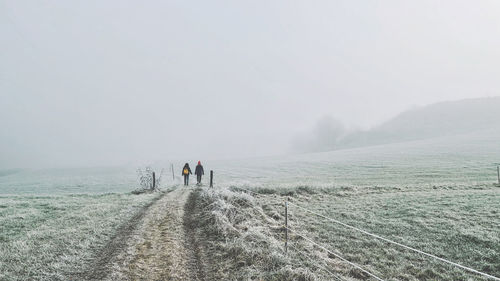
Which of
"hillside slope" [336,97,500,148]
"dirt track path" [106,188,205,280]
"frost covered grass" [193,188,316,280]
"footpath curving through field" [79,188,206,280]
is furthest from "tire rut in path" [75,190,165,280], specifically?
"hillside slope" [336,97,500,148]

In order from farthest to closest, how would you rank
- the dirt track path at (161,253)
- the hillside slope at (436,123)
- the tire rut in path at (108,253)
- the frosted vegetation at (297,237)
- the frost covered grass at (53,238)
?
the hillside slope at (436,123), the frosted vegetation at (297,237), the frost covered grass at (53,238), the tire rut in path at (108,253), the dirt track path at (161,253)

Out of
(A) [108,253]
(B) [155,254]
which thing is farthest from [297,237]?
(A) [108,253]

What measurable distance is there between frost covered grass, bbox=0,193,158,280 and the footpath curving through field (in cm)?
80

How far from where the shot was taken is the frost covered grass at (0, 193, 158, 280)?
26.3ft

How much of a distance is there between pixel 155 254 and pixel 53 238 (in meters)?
5.15

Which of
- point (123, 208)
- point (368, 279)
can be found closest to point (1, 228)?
point (123, 208)

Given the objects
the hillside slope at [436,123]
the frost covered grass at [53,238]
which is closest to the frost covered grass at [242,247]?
the frost covered grass at [53,238]

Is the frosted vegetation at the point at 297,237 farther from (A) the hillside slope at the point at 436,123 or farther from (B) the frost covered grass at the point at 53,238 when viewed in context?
(A) the hillside slope at the point at 436,123

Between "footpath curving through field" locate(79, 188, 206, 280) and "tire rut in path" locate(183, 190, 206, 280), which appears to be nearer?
"footpath curving through field" locate(79, 188, 206, 280)

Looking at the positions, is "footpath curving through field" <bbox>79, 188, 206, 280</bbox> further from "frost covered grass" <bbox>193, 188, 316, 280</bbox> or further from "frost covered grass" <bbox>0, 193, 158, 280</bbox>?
"frost covered grass" <bbox>0, 193, 158, 280</bbox>

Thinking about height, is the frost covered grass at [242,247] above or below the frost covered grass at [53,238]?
below

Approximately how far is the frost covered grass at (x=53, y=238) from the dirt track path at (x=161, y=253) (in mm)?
1326

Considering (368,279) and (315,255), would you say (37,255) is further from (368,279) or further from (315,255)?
(368,279)

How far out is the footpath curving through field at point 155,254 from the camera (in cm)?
743
